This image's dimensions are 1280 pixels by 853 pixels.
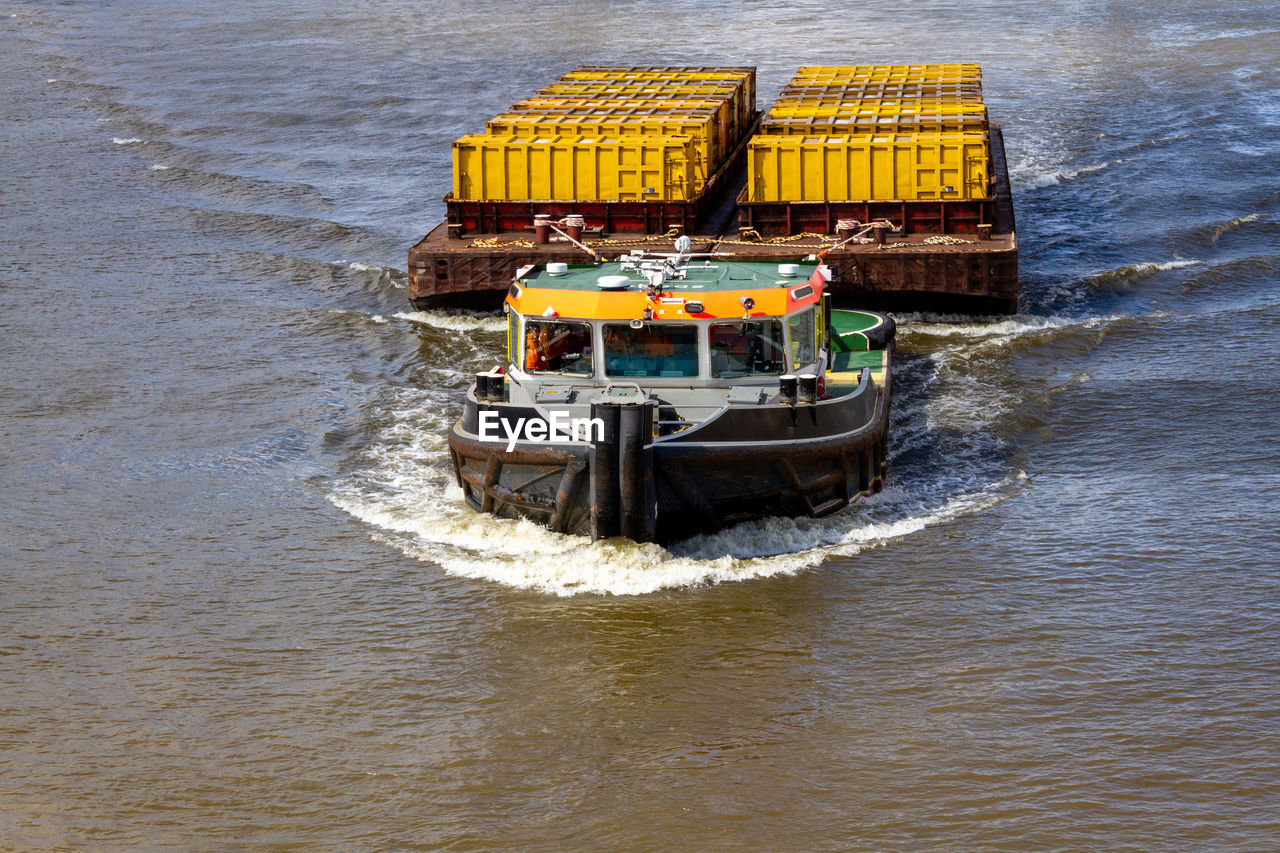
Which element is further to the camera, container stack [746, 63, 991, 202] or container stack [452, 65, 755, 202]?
container stack [452, 65, 755, 202]

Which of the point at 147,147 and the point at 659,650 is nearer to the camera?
the point at 659,650

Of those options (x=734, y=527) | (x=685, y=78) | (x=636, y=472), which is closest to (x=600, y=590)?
(x=636, y=472)

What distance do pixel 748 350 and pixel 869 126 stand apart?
10.9 meters

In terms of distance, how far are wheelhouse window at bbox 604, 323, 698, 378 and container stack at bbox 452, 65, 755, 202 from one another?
910 cm

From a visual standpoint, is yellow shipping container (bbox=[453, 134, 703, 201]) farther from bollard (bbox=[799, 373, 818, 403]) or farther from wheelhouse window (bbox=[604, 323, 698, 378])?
bollard (bbox=[799, 373, 818, 403])

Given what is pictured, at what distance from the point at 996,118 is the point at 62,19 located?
1905 inches

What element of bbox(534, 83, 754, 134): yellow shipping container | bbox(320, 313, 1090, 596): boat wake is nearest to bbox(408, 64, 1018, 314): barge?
bbox(320, 313, 1090, 596): boat wake

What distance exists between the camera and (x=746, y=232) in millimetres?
24812

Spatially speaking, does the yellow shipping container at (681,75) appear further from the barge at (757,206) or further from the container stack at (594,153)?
the barge at (757,206)

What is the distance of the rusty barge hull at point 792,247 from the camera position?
23797mm

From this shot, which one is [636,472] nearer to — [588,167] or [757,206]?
[757,206]

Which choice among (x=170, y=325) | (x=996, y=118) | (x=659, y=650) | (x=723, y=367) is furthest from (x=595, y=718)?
(x=996, y=118)

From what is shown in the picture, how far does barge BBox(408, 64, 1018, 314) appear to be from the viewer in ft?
78.4

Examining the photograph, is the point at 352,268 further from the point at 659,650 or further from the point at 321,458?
the point at 659,650
